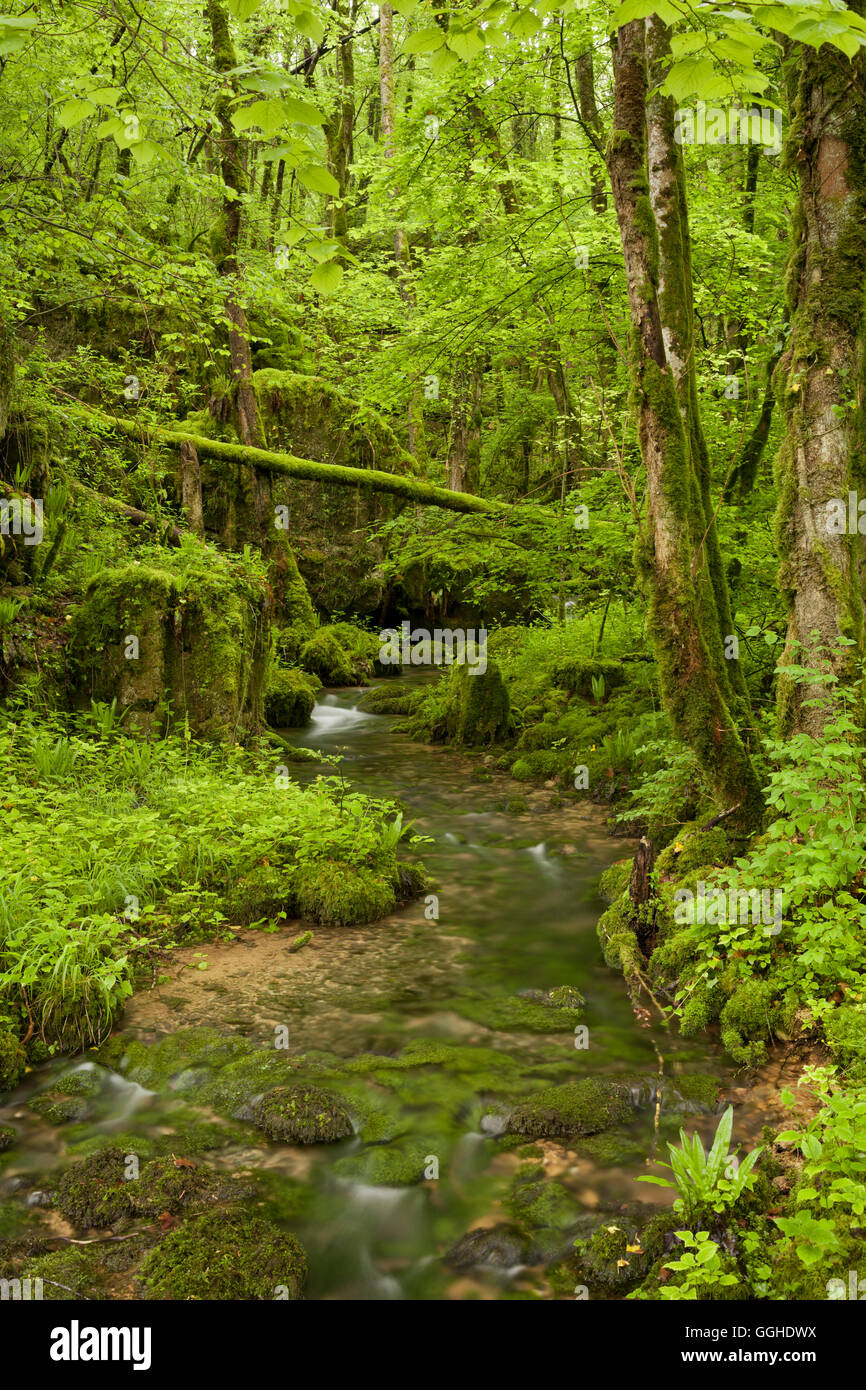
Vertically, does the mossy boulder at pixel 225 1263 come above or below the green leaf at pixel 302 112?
below

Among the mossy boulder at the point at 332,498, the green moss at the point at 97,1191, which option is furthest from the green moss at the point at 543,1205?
the mossy boulder at the point at 332,498

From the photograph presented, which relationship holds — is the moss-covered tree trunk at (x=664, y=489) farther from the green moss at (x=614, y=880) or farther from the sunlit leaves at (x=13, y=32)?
the sunlit leaves at (x=13, y=32)

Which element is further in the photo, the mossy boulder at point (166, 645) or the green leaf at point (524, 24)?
the mossy boulder at point (166, 645)

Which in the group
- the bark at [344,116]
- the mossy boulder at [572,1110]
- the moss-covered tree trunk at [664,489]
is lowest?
the mossy boulder at [572,1110]

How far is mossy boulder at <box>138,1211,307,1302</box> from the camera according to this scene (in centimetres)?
330

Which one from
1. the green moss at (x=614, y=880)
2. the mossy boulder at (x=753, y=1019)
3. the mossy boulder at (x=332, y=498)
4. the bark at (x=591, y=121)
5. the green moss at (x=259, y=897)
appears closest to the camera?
the mossy boulder at (x=753, y=1019)

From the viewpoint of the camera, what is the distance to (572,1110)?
455 centimetres

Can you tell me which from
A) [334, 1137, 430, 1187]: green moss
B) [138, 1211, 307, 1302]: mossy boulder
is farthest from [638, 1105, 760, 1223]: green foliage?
[138, 1211, 307, 1302]: mossy boulder

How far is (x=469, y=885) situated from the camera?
8.17 metres

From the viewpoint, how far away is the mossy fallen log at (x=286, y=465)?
1254 cm

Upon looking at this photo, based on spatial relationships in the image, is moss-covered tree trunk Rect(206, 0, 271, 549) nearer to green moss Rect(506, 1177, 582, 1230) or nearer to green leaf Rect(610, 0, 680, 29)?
green leaf Rect(610, 0, 680, 29)

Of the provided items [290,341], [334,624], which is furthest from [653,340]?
[290,341]

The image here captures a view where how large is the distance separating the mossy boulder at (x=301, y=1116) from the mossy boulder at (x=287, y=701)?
9.90 m

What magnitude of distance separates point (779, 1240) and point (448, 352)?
9.06m
